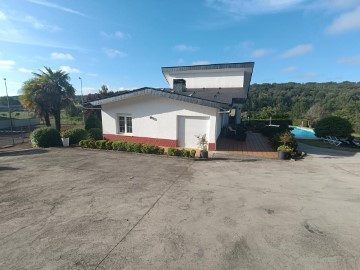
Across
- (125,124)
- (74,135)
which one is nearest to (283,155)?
(125,124)

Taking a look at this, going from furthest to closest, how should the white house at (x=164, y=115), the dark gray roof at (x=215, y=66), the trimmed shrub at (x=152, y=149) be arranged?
the dark gray roof at (x=215, y=66), the white house at (x=164, y=115), the trimmed shrub at (x=152, y=149)

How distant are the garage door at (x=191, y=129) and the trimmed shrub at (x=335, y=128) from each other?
14.1 meters

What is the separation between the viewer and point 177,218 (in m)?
5.39

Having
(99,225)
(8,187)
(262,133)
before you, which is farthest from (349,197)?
(262,133)

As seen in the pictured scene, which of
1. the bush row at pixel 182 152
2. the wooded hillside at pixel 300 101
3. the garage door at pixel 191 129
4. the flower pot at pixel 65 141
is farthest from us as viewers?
the wooded hillside at pixel 300 101

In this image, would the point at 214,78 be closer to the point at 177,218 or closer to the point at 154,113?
the point at 154,113

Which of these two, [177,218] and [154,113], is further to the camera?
[154,113]

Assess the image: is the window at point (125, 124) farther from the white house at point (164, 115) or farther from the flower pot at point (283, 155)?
the flower pot at point (283, 155)

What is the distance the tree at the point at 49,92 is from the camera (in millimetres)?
24000

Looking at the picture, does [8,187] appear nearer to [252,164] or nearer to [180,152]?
[180,152]

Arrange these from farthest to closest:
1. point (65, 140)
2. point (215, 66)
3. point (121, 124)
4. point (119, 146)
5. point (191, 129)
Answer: point (215, 66) < point (121, 124) < point (65, 140) < point (191, 129) < point (119, 146)

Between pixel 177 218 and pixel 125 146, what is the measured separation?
9149 mm

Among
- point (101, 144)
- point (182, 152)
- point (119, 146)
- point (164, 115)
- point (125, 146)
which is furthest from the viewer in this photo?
point (164, 115)

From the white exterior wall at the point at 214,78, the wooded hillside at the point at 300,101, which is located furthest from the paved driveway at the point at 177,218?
the wooded hillside at the point at 300,101
